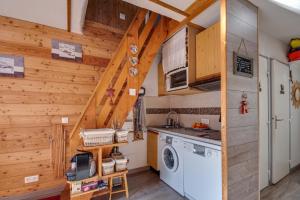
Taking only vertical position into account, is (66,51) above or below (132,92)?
above

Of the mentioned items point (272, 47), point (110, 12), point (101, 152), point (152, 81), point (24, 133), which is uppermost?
point (110, 12)

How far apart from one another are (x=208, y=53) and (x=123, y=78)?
1288 mm

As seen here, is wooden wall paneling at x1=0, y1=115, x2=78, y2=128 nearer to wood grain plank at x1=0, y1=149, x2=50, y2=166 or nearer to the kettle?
wood grain plank at x1=0, y1=149, x2=50, y2=166

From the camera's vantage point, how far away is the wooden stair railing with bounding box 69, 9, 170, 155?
2180 mm

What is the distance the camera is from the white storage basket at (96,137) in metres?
1.87

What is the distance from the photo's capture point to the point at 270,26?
225 cm

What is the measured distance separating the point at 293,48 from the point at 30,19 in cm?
432

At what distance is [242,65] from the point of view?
5.35ft

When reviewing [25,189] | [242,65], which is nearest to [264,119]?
[242,65]

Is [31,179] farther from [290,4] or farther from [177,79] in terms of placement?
[290,4]

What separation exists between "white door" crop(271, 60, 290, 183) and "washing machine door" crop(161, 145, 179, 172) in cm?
157

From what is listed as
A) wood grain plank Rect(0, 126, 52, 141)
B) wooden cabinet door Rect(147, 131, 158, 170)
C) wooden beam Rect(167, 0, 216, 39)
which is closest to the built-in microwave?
wooden beam Rect(167, 0, 216, 39)

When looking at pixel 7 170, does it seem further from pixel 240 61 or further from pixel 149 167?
pixel 240 61

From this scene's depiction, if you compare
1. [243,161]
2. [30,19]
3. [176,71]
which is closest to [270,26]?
[176,71]
